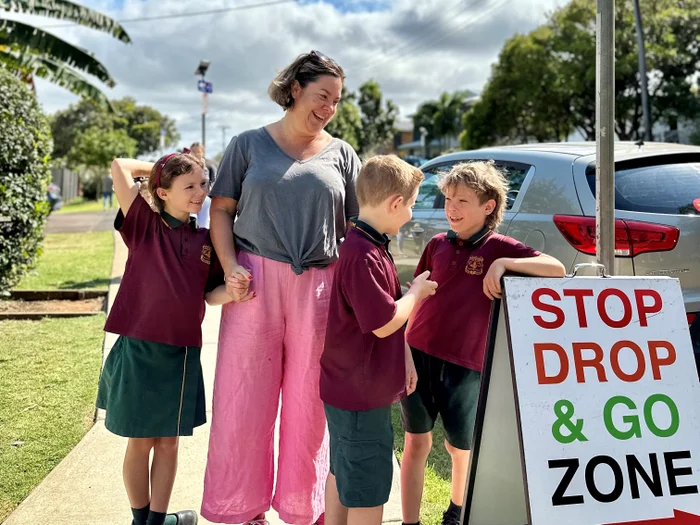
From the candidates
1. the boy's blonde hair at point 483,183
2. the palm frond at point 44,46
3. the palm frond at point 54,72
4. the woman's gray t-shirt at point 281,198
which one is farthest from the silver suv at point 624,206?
the palm frond at point 54,72

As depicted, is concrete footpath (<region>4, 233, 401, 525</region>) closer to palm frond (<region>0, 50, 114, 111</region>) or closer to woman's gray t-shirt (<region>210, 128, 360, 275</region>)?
woman's gray t-shirt (<region>210, 128, 360, 275</region>)

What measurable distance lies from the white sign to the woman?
81cm

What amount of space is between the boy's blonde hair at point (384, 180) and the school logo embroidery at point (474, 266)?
42 cm

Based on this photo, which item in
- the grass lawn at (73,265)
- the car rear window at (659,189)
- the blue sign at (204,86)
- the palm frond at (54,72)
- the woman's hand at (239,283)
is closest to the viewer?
the woman's hand at (239,283)

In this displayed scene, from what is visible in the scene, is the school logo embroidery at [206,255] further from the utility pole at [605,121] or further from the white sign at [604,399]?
the utility pole at [605,121]

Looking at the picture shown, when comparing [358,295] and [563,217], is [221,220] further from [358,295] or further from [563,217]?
[563,217]

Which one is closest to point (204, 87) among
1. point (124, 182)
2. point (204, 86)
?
point (204, 86)

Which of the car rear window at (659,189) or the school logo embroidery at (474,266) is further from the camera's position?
the car rear window at (659,189)

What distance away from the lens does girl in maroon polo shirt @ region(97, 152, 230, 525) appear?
257 centimetres

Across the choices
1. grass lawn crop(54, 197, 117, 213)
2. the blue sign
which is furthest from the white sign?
grass lawn crop(54, 197, 117, 213)

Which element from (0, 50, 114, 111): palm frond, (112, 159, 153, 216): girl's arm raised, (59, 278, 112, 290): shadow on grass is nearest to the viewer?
(112, 159, 153, 216): girl's arm raised

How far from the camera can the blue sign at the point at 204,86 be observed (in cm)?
1731

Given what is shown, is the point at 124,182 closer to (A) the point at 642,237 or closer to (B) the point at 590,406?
(B) the point at 590,406

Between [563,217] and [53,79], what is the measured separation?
1068 cm
